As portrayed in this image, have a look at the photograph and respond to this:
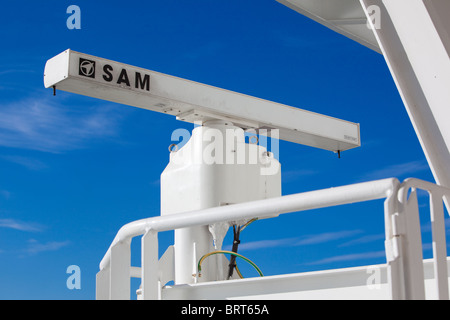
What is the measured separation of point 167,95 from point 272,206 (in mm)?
2345

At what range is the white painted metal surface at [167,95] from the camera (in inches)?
171

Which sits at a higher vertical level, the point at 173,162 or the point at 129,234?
the point at 173,162

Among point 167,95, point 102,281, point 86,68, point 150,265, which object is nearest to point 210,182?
point 167,95

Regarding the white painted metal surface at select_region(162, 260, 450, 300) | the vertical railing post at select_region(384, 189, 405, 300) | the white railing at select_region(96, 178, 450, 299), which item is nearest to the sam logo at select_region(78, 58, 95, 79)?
the white railing at select_region(96, 178, 450, 299)

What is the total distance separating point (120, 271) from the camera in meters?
2.97

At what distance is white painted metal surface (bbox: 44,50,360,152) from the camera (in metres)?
4.35

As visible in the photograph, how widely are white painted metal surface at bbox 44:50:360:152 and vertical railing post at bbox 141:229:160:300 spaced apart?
183 centimetres

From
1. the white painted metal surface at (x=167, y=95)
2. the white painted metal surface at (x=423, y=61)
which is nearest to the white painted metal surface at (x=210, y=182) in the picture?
the white painted metal surface at (x=167, y=95)

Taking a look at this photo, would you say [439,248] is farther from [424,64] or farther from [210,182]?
Answer: [210,182]
